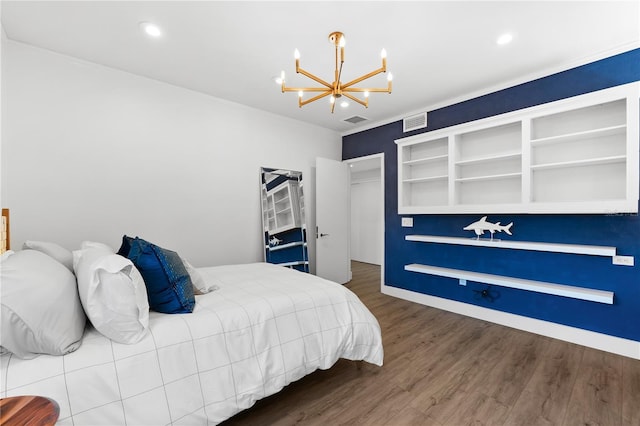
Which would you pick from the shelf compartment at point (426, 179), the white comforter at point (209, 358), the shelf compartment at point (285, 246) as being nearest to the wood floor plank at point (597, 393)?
the white comforter at point (209, 358)

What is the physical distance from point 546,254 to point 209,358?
3.33 meters

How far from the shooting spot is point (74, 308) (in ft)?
4.30

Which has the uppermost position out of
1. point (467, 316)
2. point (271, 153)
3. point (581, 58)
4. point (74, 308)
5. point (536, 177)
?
point (581, 58)

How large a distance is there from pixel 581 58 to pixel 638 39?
0.36m

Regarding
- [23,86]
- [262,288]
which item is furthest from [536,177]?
[23,86]

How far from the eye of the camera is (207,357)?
1.50 metres

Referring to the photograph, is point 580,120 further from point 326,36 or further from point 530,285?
point 326,36

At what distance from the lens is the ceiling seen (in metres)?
2.06

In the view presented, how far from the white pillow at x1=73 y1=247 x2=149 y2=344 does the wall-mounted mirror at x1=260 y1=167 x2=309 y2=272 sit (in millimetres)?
2578

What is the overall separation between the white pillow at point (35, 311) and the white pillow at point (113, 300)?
0.25 ft

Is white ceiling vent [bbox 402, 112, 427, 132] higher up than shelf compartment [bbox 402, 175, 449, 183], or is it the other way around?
white ceiling vent [bbox 402, 112, 427, 132]

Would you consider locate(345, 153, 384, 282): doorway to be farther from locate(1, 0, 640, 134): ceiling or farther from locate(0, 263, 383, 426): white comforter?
locate(0, 263, 383, 426): white comforter

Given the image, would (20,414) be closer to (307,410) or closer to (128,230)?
(307,410)

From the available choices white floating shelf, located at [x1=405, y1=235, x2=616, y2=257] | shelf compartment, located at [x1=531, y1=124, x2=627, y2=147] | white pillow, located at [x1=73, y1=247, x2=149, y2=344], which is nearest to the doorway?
white floating shelf, located at [x1=405, y1=235, x2=616, y2=257]
